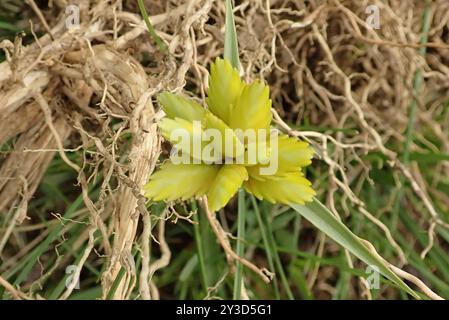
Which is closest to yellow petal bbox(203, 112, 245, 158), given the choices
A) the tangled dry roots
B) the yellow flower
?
the yellow flower

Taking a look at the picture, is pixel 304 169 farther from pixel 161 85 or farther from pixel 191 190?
pixel 191 190

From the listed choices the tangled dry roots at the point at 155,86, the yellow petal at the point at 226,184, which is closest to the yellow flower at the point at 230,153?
the yellow petal at the point at 226,184

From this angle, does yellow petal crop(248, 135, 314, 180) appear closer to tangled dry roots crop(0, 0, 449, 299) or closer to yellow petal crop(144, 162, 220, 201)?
yellow petal crop(144, 162, 220, 201)

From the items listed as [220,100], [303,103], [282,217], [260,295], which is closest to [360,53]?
[303,103]

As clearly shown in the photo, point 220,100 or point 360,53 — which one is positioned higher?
point 220,100

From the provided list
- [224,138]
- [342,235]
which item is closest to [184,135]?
[224,138]

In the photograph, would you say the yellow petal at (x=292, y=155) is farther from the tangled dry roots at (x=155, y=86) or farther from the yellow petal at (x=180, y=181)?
the tangled dry roots at (x=155, y=86)
